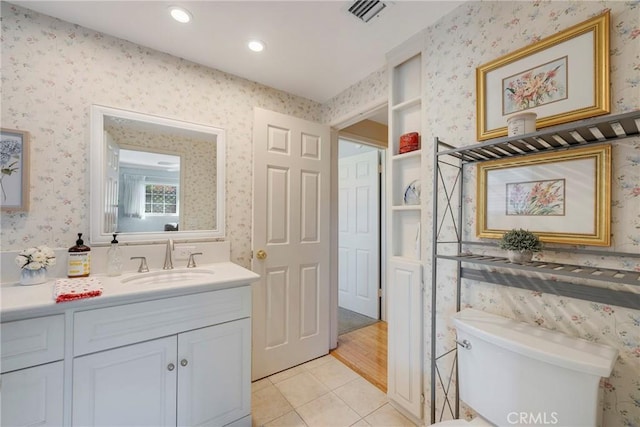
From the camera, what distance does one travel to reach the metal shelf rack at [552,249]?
33.9 inches

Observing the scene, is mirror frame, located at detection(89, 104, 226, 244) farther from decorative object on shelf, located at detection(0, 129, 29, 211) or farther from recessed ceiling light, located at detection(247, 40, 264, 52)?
recessed ceiling light, located at detection(247, 40, 264, 52)

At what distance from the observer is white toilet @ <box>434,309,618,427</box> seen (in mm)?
857

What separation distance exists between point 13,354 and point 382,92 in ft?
7.94

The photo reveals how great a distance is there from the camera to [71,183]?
150cm

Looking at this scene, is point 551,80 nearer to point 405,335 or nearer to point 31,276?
point 405,335

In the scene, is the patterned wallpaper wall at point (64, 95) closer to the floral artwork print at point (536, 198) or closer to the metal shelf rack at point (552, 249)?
the metal shelf rack at point (552, 249)

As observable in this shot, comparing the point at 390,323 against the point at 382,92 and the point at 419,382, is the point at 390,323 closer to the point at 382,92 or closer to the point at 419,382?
the point at 419,382

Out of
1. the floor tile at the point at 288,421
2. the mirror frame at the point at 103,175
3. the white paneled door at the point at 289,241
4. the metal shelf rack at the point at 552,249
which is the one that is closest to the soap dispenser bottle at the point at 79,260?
the mirror frame at the point at 103,175

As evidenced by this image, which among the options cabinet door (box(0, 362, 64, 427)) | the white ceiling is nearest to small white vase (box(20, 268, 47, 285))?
cabinet door (box(0, 362, 64, 427))

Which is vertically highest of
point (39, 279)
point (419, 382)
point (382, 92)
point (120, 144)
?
point (382, 92)

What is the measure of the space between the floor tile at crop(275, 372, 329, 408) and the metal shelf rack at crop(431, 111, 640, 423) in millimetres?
875

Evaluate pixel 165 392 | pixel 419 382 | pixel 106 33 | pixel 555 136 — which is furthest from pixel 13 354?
pixel 555 136

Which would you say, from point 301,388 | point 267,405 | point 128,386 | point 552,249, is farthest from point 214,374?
point 552,249

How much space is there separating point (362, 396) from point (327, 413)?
1.00ft
